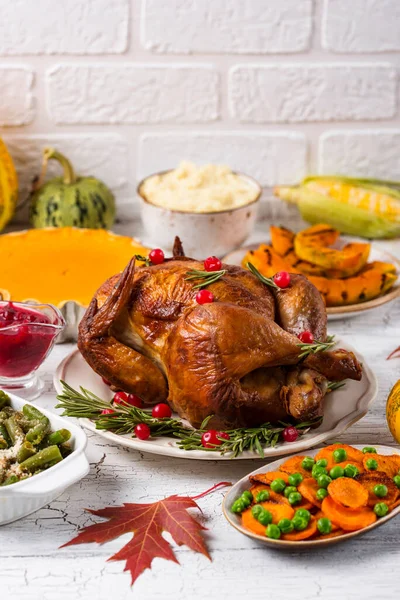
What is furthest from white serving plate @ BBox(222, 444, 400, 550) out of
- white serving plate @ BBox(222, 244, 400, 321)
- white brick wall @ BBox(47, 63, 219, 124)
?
white brick wall @ BBox(47, 63, 219, 124)

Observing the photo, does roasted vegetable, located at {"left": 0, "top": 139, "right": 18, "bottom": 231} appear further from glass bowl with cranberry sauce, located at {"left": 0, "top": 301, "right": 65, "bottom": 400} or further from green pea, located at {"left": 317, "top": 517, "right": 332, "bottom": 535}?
green pea, located at {"left": 317, "top": 517, "right": 332, "bottom": 535}

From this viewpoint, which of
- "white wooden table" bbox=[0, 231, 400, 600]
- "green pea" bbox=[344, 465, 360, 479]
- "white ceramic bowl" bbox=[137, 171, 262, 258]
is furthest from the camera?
"white ceramic bowl" bbox=[137, 171, 262, 258]

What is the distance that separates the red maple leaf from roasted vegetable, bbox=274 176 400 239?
1407 millimetres

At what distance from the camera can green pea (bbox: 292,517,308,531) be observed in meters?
1.25

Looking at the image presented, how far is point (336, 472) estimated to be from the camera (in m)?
1.33

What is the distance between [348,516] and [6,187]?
164 cm

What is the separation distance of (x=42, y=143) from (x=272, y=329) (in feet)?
4.74

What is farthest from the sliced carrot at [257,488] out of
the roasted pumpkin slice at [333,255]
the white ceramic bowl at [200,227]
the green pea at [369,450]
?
the white ceramic bowl at [200,227]

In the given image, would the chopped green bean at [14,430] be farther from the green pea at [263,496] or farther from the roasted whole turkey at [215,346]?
the green pea at [263,496]

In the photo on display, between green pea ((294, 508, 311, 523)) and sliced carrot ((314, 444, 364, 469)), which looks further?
sliced carrot ((314, 444, 364, 469))

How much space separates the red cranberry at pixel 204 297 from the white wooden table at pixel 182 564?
0.33 metres

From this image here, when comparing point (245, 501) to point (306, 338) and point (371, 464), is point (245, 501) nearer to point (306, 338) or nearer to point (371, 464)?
Answer: point (371, 464)

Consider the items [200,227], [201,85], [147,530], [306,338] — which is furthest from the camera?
[201,85]

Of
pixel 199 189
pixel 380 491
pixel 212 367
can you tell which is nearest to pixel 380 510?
pixel 380 491
